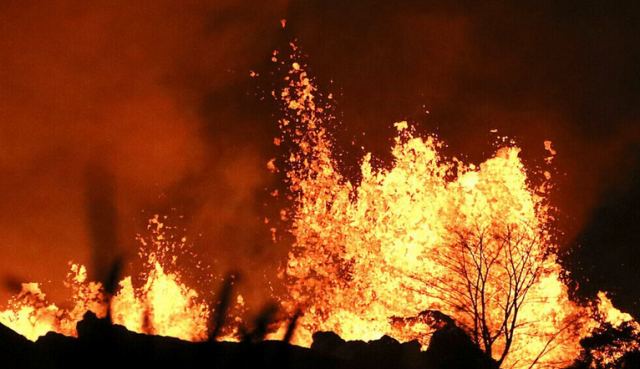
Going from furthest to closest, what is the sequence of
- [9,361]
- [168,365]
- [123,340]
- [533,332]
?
[533,332] → [9,361] → [168,365] → [123,340]

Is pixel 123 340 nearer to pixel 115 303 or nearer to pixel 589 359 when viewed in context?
pixel 115 303

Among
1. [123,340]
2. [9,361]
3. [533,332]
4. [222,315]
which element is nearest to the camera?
[222,315]

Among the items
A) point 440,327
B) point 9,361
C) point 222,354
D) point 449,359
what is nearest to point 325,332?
point 440,327

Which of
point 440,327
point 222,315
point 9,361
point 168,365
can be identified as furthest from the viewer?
point 440,327

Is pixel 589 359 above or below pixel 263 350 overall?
above

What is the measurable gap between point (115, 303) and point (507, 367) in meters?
30.3

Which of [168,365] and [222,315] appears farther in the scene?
[168,365]

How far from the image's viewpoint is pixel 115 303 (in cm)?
399

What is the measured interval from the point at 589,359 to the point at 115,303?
104 ft

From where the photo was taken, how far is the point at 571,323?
3362 centimetres

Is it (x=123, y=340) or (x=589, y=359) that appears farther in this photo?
(x=589, y=359)

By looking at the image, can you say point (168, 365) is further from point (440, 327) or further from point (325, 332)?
point (325, 332)

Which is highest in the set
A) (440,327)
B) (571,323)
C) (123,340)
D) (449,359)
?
(571,323)

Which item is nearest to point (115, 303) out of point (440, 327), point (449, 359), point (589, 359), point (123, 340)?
point (123, 340)
